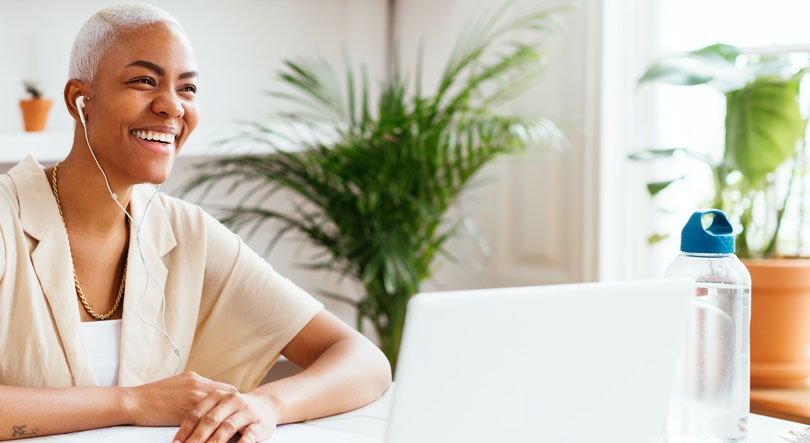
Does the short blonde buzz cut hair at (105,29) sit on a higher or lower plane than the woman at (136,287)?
higher

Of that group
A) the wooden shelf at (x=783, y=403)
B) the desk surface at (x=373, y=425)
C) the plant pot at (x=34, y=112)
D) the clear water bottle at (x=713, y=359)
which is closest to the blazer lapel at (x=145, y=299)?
the desk surface at (x=373, y=425)

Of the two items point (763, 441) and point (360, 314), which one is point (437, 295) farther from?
point (360, 314)

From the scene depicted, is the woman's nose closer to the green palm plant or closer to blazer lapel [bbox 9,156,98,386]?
blazer lapel [bbox 9,156,98,386]

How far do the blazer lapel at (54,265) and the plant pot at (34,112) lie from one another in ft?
4.49

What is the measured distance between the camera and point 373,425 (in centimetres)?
139

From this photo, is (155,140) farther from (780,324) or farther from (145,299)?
(780,324)

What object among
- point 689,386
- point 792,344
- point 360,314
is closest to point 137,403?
point 689,386

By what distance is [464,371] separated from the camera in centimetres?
89

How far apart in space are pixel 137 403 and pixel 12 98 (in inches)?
76.2

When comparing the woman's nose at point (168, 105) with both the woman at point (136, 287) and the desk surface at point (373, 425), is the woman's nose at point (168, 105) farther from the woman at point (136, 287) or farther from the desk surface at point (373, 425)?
the desk surface at point (373, 425)

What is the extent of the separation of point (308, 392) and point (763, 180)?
1.24 meters

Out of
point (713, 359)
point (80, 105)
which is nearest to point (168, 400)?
point (80, 105)

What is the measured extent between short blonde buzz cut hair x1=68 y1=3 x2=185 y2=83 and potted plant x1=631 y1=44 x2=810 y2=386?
45.6 inches

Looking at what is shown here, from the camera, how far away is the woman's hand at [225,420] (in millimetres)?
1232
